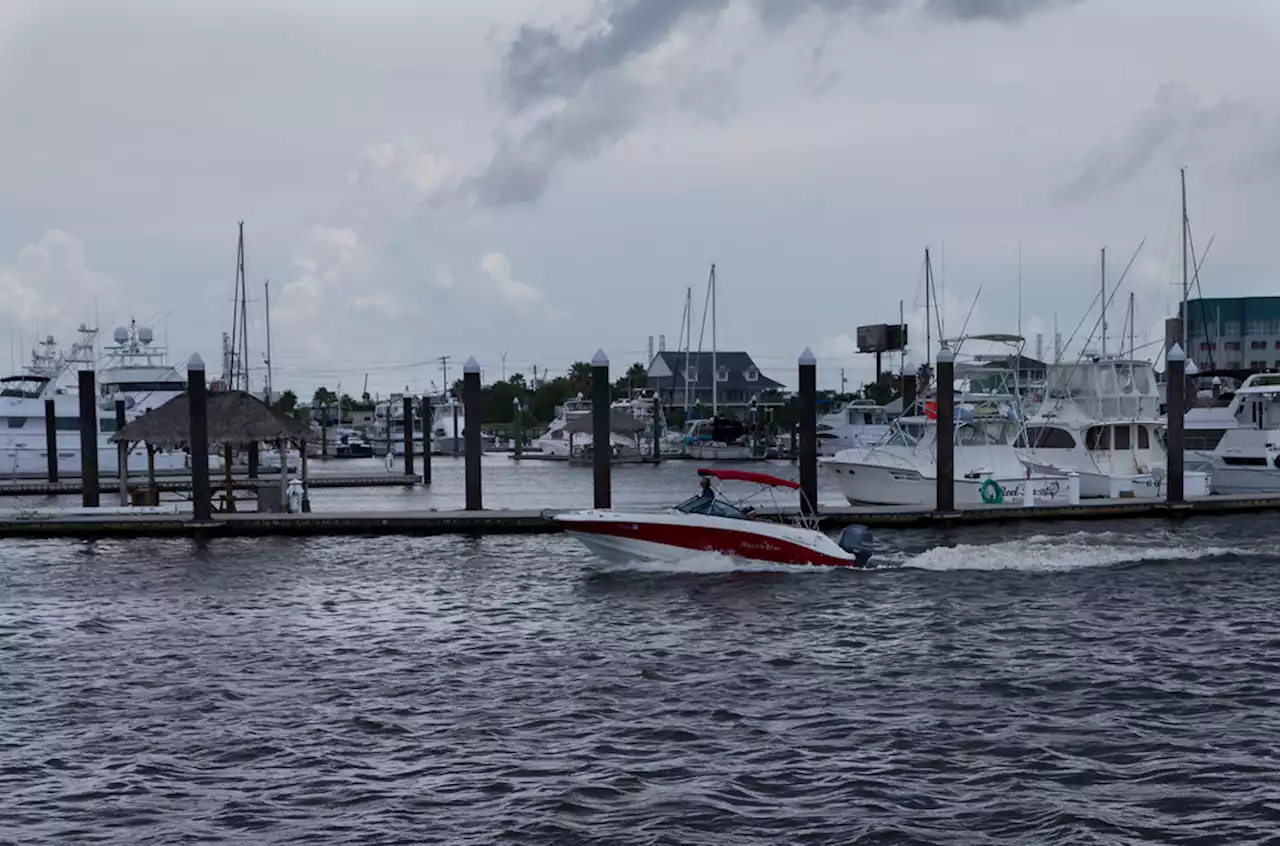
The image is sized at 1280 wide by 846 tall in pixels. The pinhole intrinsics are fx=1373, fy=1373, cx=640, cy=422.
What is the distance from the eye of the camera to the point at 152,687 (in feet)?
58.2

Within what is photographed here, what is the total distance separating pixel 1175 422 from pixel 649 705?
1060 inches

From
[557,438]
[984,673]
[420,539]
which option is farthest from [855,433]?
[984,673]

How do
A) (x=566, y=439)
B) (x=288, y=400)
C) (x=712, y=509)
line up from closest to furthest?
(x=712, y=509) < (x=566, y=439) < (x=288, y=400)

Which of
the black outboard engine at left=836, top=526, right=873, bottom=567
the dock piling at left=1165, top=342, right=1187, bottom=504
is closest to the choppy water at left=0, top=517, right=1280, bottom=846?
the black outboard engine at left=836, top=526, right=873, bottom=567

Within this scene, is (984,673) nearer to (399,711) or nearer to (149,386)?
(399,711)

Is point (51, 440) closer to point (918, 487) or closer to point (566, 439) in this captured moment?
point (918, 487)

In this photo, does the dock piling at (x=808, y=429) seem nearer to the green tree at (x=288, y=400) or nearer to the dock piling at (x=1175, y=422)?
the dock piling at (x=1175, y=422)

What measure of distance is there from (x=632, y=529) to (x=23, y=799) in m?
15.1

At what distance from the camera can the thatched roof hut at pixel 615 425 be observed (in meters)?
88.6

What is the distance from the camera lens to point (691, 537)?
88.9 feet

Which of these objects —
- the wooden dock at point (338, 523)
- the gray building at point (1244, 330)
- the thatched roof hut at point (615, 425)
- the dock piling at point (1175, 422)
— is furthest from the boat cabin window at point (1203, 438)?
the gray building at point (1244, 330)

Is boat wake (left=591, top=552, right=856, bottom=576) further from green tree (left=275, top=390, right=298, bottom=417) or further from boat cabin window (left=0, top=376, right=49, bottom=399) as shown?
green tree (left=275, top=390, right=298, bottom=417)

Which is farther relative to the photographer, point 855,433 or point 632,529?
point 855,433

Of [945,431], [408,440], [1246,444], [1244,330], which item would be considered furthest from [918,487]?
[1244,330]
